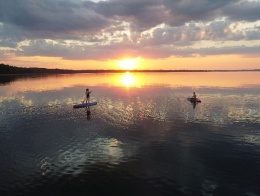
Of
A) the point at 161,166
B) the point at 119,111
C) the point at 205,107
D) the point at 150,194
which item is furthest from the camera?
the point at 205,107

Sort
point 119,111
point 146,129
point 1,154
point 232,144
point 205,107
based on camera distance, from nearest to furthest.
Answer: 1. point 1,154
2. point 232,144
3. point 146,129
4. point 119,111
5. point 205,107

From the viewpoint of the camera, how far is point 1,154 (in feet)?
91.4

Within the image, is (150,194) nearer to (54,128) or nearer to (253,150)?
(253,150)

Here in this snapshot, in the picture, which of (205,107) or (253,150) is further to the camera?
(205,107)

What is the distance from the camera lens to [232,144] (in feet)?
101

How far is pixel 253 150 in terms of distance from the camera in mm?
28625

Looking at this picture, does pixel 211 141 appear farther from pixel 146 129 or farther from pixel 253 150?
pixel 146 129

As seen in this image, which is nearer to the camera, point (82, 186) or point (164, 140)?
point (82, 186)

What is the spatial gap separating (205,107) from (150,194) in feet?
132

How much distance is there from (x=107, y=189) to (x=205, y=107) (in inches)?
1613

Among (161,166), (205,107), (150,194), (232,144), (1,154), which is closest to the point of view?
(150,194)

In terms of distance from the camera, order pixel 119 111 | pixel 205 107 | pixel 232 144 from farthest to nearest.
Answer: pixel 205 107, pixel 119 111, pixel 232 144

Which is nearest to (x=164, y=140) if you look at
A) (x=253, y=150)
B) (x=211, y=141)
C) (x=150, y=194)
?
(x=211, y=141)

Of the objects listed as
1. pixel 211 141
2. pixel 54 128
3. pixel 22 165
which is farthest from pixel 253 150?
pixel 54 128
